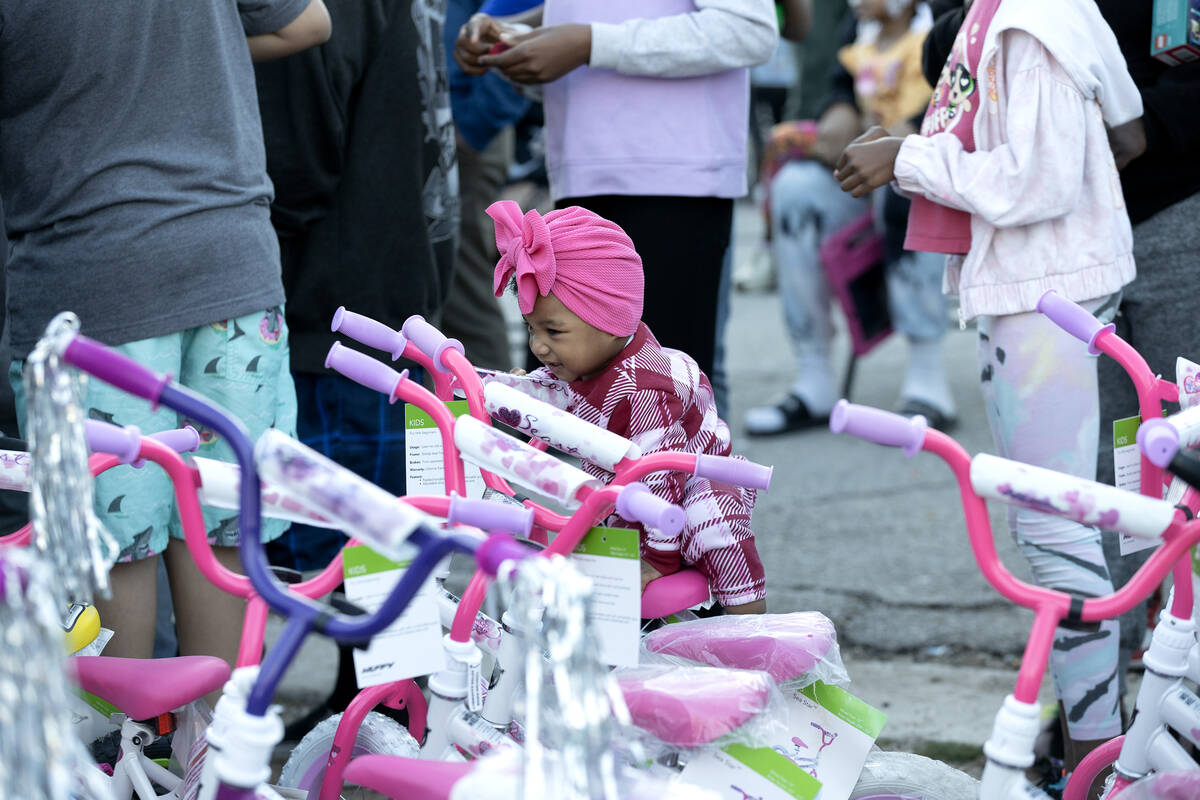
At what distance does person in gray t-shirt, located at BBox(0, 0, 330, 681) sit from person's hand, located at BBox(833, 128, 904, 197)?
41.2 inches

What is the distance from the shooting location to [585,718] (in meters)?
1.14

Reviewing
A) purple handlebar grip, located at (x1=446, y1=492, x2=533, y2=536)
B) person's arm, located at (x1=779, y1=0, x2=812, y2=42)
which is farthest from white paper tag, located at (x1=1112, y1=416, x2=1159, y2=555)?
person's arm, located at (x1=779, y1=0, x2=812, y2=42)

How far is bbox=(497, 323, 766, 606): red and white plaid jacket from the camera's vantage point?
2000 mm

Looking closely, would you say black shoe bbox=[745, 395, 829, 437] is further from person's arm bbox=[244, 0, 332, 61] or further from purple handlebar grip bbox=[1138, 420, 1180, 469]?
purple handlebar grip bbox=[1138, 420, 1180, 469]

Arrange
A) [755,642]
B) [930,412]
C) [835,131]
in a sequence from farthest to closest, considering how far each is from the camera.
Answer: [930,412], [835,131], [755,642]

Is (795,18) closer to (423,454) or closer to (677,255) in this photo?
(677,255)

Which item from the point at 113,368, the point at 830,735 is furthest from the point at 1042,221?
the point at 113,368

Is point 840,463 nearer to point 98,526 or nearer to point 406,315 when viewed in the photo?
point 406,315

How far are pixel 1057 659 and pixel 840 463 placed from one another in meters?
2.75

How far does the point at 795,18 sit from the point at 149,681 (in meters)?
2.77

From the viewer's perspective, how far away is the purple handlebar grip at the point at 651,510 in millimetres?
1484

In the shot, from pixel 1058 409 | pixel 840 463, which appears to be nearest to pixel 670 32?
pixel 1058 409

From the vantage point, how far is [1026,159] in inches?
84.4

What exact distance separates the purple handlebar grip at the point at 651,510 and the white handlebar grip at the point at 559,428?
0.53ft
